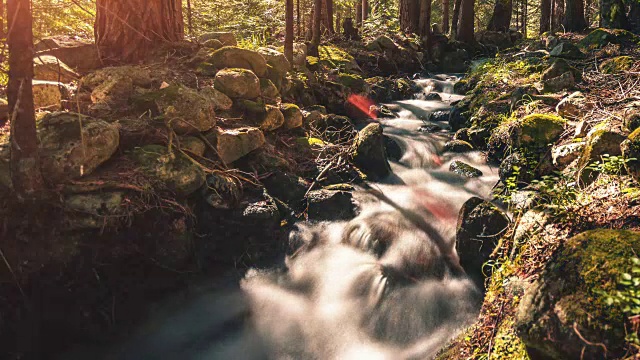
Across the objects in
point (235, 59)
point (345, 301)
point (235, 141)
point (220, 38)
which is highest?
point (220, 38)

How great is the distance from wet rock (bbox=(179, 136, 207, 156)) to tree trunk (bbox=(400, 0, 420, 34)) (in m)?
16.8

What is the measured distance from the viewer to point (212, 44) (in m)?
8.62

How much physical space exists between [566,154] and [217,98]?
5.39 metres

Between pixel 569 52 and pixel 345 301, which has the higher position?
pixel 569 52

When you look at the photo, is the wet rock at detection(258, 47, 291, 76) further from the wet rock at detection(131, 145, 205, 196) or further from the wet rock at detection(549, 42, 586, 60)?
the wet rock at detection(549, 42, 586, 60)

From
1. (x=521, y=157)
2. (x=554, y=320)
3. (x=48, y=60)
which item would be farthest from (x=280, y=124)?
(x=554, y=320)

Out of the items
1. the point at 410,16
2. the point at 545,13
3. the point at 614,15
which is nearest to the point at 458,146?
the point at 614,15

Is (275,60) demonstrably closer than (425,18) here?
Yes

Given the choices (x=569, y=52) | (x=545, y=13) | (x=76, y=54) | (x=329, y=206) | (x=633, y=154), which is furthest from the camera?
(x=545, y=13)

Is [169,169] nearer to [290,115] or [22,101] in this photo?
[22,101]

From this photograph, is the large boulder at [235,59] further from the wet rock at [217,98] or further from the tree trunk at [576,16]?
the tree trunk at [576,16]

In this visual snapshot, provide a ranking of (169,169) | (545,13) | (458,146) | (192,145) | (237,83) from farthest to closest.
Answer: (545,13) → (458,146) → (237,83) → (192,145) → (169,169)

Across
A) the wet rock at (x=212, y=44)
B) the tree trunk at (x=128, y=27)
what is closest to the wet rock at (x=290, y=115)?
the wet rock at (x=212, y=44)

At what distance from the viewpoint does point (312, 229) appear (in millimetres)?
6164
